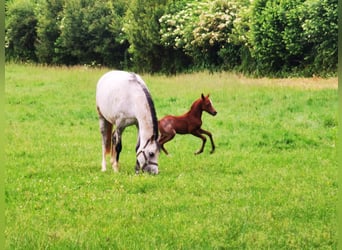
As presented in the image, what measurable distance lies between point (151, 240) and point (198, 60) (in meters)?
24.0

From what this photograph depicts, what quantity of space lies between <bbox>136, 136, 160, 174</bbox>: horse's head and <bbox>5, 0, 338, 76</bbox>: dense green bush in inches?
540

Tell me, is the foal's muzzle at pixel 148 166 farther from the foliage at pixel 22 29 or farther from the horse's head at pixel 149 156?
the foliage at pixel 22 29

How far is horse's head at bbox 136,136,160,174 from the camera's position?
1010 centimetres

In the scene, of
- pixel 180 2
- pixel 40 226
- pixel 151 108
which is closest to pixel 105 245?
pixel 40 226

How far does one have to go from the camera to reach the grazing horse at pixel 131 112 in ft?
33.0

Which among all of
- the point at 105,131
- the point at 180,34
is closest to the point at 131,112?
the point at 105,131

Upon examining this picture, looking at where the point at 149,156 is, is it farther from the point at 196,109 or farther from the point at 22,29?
the point at 22,29

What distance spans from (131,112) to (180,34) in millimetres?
20558

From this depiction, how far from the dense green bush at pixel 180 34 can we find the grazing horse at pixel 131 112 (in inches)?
523

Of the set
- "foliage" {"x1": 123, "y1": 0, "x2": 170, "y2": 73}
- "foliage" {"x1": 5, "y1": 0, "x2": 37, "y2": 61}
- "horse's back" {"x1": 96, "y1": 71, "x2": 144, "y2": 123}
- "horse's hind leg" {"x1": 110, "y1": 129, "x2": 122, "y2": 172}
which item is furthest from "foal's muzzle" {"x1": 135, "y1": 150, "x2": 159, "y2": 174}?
"foliage" {"x1": 5, "y1": 0, "x2": 37, "y2": 61}

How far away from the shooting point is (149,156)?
10.1m

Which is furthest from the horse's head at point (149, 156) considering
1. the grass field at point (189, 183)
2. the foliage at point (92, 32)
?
the foliage at point (92, 32)

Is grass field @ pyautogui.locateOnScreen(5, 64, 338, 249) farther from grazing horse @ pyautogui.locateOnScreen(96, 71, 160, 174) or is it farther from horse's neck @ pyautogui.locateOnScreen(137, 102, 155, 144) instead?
horse's neck @ pyautogui.locateOnScreen(137, 102, 155, 144)

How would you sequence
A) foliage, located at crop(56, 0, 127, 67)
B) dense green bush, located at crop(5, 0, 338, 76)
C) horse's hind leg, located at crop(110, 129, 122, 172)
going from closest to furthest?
Answer: horse's hind leg, located at crop(110, 129, 122, 172) → dense green bush, located at crop(5, 0, 338, 76) → foliage, located at crop(56, 0, 127, 67)
